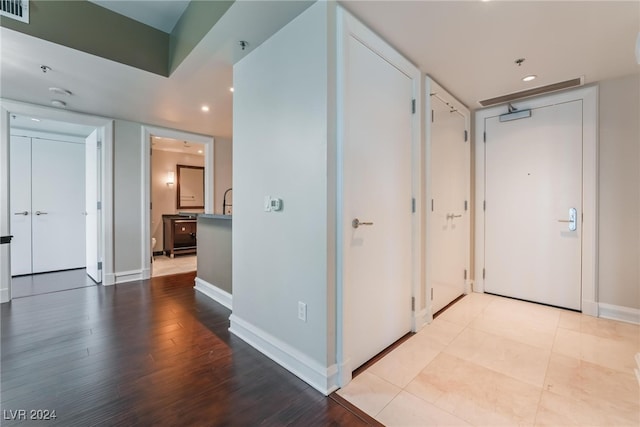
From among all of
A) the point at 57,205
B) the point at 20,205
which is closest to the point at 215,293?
the point at 57,205

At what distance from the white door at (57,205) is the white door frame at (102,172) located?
1399mm

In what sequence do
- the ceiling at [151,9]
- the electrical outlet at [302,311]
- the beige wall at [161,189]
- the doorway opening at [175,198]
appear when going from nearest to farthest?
the electrical outlet at [302,311]
the ceiling at [151,9]
the doorway opening at [175,198]
the beige wall at [161,189]

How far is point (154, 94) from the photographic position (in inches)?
116

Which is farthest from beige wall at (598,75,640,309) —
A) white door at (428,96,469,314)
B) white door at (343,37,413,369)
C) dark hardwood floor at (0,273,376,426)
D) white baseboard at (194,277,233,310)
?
white baseboard at (194,277,233,310)

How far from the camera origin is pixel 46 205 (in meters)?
4.33

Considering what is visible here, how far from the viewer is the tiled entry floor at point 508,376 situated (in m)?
1.38

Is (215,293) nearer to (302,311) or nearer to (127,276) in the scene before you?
(127,276)

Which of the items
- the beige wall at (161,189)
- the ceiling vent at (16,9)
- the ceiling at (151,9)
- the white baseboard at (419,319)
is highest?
the ceiling at (151,9)

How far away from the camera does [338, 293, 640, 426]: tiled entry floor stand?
138cm

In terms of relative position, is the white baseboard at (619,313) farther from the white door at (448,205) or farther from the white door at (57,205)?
the white door at (57,205)

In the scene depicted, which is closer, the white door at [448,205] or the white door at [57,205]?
the white door at [448,205]

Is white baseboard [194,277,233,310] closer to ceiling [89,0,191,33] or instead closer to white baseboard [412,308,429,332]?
white baseboard [412,308,429,332]

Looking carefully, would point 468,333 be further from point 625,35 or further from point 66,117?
point 66,117

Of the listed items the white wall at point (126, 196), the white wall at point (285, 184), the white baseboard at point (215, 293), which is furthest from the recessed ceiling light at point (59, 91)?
the white baseboard at point (215, 293)
